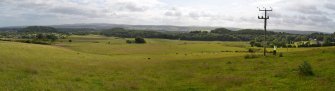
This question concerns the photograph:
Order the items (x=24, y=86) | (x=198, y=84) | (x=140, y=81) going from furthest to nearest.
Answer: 1. (x=140, y=81)
2. (x=198, y=84)
3. (x=24, y=86)

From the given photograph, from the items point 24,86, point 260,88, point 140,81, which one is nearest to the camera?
point 24,86

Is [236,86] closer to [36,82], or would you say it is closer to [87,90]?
[87,90]

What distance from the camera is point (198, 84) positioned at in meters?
26.5

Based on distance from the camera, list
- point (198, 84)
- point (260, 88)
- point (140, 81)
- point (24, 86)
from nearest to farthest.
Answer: point (24, 86)
point (260, 88)
point (198, 84)
point (140, 81)

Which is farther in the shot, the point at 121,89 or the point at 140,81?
the point at 140,81

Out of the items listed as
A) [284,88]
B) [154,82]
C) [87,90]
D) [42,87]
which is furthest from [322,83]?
[42,87]

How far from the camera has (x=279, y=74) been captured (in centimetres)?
2980

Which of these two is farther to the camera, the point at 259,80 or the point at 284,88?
the point at 259,80

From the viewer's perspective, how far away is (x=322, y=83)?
23375mm

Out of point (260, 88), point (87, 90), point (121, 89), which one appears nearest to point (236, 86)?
point (260, 88)

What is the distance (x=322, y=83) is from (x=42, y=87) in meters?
16.5

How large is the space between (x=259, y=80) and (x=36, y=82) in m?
14.9

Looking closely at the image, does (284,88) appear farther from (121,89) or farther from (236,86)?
(121,89)

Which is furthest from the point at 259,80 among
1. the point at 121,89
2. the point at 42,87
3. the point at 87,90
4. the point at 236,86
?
the point at 42,87
